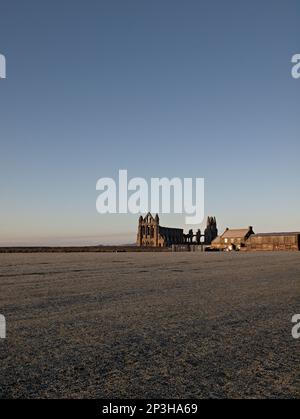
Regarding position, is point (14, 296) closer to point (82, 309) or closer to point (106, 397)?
point (82, 309)

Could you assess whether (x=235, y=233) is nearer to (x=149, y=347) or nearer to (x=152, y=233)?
(x=152, y=233)

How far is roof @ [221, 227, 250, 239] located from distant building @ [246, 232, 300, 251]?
8802 millimetres

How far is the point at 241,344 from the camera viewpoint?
653cm

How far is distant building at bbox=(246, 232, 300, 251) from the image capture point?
86.2 metres

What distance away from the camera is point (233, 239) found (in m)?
106

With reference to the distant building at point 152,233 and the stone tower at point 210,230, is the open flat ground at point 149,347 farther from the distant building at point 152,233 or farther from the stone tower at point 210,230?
the stone tower at point 210,230

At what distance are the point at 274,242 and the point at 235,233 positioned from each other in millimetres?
18946

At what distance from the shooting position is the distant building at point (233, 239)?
102656 millimetres

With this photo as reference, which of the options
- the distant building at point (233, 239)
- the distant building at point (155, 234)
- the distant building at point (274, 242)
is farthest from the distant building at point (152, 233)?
the distant building at point (274, 242)

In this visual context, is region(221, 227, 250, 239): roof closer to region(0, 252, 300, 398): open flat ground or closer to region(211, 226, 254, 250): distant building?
region(211, 226, 254, 250): distant building

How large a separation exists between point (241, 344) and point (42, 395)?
3585 mm

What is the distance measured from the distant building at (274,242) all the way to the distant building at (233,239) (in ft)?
19.1

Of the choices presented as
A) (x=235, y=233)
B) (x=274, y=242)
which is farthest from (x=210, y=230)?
(x=274, y=242)
